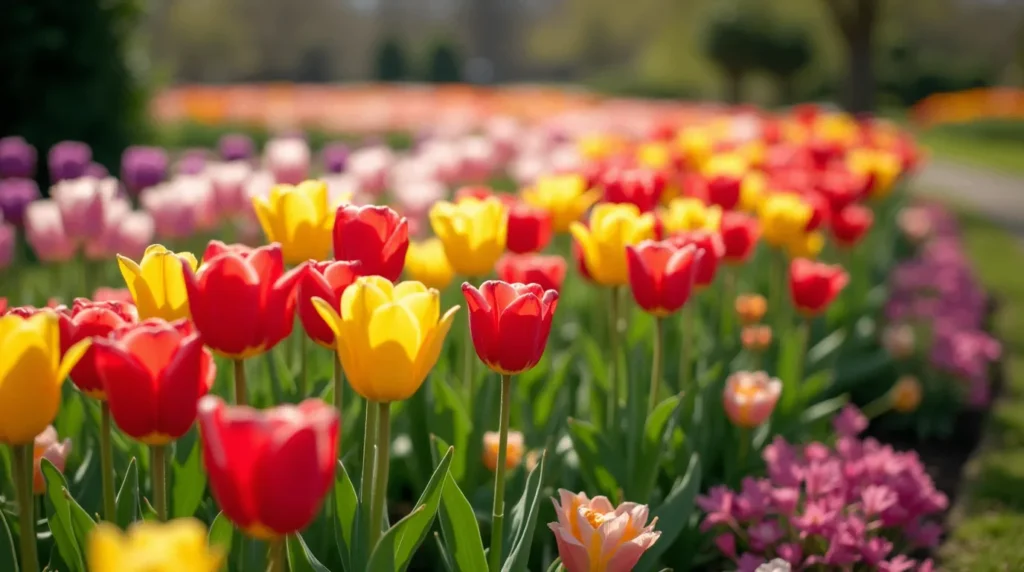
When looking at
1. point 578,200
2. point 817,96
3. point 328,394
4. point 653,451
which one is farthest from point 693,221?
point 817,96

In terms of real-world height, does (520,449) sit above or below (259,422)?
below

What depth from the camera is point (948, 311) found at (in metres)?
5.13

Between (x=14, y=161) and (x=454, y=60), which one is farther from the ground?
(x=14, y=161)

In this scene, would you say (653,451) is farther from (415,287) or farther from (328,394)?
(415,287)

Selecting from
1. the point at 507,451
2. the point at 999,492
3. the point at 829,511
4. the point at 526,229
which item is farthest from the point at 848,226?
the point at 507,451

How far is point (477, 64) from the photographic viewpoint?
163 feet

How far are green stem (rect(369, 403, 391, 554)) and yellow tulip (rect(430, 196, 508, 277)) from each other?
30.7 inches

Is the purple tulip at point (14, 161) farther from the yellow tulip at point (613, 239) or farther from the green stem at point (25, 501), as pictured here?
the green stem at point (25, 501)

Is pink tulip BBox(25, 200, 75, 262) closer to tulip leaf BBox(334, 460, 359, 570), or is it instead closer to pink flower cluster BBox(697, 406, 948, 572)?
tulip leaf BBox(334, 460, 359, 570)

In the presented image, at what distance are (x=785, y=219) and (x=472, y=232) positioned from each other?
152 centimetres

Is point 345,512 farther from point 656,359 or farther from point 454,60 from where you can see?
point 454,60

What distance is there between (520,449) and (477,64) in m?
48.6

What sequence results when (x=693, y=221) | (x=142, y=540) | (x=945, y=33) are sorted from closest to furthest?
(x=142, y=540)
(x=693, y=221)
(x=945, y=33)

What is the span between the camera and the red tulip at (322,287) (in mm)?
1539
